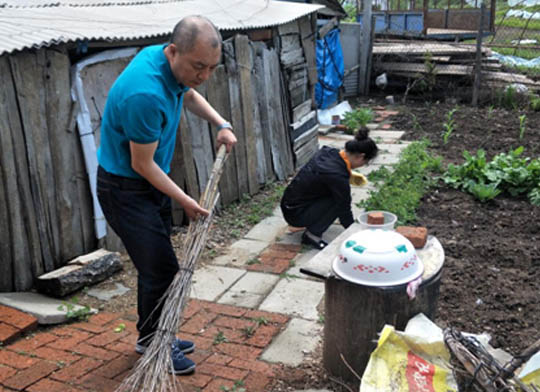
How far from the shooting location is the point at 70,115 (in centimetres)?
443

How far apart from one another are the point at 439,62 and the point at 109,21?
32.2 feet

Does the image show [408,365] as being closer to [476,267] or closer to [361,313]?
[361,313]

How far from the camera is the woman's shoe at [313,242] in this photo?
5301 mm

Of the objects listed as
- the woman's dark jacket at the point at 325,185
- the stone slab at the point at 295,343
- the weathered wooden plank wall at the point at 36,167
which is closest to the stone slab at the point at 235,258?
the woman's dark jacket at the point at 325,185

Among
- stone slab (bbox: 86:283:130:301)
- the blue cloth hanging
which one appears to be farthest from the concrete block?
the blue cloth hanging

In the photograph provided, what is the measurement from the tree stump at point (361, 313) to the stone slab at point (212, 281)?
145cm

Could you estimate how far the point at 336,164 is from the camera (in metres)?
5.02

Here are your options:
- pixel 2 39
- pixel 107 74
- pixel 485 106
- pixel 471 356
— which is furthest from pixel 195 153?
pixel 485 106

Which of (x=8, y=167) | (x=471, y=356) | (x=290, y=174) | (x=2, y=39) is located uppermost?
(x=2, y=39)

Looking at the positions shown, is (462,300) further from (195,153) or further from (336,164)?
(195,153)

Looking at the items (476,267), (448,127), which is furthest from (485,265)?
(448,127)

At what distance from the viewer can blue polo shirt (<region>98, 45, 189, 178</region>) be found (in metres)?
2.52

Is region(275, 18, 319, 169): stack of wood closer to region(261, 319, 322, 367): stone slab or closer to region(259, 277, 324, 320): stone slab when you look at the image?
region(259, 277, 324, 320): stone slab

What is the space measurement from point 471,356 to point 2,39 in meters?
3.66
